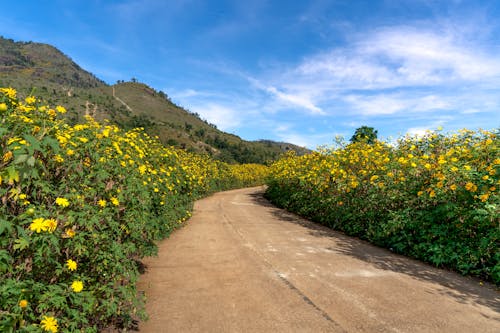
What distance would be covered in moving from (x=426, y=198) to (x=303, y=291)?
371 centimetres

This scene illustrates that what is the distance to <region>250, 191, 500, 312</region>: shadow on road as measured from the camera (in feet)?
13.7

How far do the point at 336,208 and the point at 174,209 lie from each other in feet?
15.8

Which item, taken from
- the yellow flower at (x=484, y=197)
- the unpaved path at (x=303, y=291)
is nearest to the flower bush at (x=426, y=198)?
the yellow flower at (x=484, y=197)

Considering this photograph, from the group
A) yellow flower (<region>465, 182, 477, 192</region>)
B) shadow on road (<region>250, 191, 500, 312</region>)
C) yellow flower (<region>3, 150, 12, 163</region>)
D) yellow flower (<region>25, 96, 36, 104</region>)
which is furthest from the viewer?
yellow flower (<region>465, 182, 477, 192</region>)

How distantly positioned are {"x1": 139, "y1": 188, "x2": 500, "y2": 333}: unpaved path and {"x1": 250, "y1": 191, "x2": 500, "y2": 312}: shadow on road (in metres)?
0.02

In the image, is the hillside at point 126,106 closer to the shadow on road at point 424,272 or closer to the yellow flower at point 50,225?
the yellow flower at point 50,225

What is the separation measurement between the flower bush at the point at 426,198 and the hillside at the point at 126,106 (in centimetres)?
756

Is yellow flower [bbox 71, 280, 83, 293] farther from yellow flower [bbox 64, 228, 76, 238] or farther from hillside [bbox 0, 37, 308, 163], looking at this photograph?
hillside [bbox 0, 37, 308, 163]

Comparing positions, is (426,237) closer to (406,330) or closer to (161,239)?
(406,330)

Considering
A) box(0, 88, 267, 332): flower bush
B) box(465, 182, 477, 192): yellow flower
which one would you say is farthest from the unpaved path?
box(465, 182, 477, 192): yellow flower

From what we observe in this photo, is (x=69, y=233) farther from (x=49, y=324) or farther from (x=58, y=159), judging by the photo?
(x=58, y=159)

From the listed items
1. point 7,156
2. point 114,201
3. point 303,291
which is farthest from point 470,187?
point 7,156

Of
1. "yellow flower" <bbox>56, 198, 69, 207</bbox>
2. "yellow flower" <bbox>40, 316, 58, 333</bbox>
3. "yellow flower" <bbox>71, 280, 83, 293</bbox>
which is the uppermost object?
"yellow flower" <bbox>56, 198, 69, 207</bbox>

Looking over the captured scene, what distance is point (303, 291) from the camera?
4.13 m
